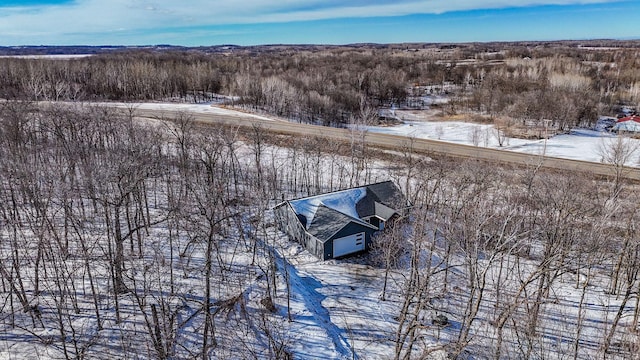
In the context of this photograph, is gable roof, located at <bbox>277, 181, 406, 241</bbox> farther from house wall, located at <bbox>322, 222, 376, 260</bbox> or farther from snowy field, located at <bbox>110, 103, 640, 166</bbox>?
snowy field, located at <bbox>110, 103, 640, 166</bbox>

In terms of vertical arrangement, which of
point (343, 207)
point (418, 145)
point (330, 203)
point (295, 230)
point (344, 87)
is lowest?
point (295, 230)

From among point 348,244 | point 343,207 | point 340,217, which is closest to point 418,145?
point 343,207

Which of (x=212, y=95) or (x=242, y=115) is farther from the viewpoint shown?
(x=212, y=95)

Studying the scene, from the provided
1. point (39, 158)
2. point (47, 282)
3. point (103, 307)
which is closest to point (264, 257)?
point (103, 307)

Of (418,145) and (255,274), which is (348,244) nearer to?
(255,274)

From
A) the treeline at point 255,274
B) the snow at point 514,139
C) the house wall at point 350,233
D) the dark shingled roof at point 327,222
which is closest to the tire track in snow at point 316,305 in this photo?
the treeline at point 255,274

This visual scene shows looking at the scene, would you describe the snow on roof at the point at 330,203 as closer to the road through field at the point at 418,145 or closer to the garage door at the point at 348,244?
the garage door at the point at 348,244

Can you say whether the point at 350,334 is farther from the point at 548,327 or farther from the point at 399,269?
the point at 548,327
